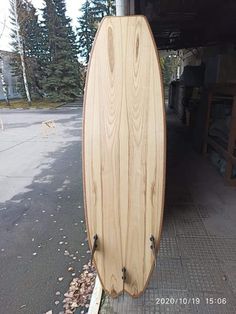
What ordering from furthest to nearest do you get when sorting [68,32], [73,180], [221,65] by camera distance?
[68,32] < [221,65] < [73,180]

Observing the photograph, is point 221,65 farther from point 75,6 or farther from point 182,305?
point 75,6

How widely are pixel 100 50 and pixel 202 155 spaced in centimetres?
501

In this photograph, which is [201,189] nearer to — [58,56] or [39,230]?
[39,230]

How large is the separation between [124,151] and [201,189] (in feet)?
9.42

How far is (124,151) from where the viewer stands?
1.94 metres

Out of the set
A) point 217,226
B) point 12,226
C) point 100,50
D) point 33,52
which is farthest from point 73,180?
point 33,52

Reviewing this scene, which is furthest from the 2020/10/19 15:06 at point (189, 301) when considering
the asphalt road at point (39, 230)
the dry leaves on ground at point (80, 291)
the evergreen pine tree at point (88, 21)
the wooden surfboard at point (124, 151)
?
the evergreen pine tree at point (88, 21)

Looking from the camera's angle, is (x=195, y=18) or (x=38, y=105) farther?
(x=38, y=105)

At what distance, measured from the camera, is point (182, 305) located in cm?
212

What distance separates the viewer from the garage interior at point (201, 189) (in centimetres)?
222

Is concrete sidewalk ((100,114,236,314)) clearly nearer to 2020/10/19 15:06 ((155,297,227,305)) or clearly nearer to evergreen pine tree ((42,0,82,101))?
2020/10/19 15:06 ((155,297,227,305))

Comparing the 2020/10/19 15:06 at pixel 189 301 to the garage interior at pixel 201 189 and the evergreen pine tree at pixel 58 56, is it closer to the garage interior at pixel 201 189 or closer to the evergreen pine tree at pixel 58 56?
the garage interior at pixel 201 189

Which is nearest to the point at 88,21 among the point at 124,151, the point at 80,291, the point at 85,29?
the point at 85,29

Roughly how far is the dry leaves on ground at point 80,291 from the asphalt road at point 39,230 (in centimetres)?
6
